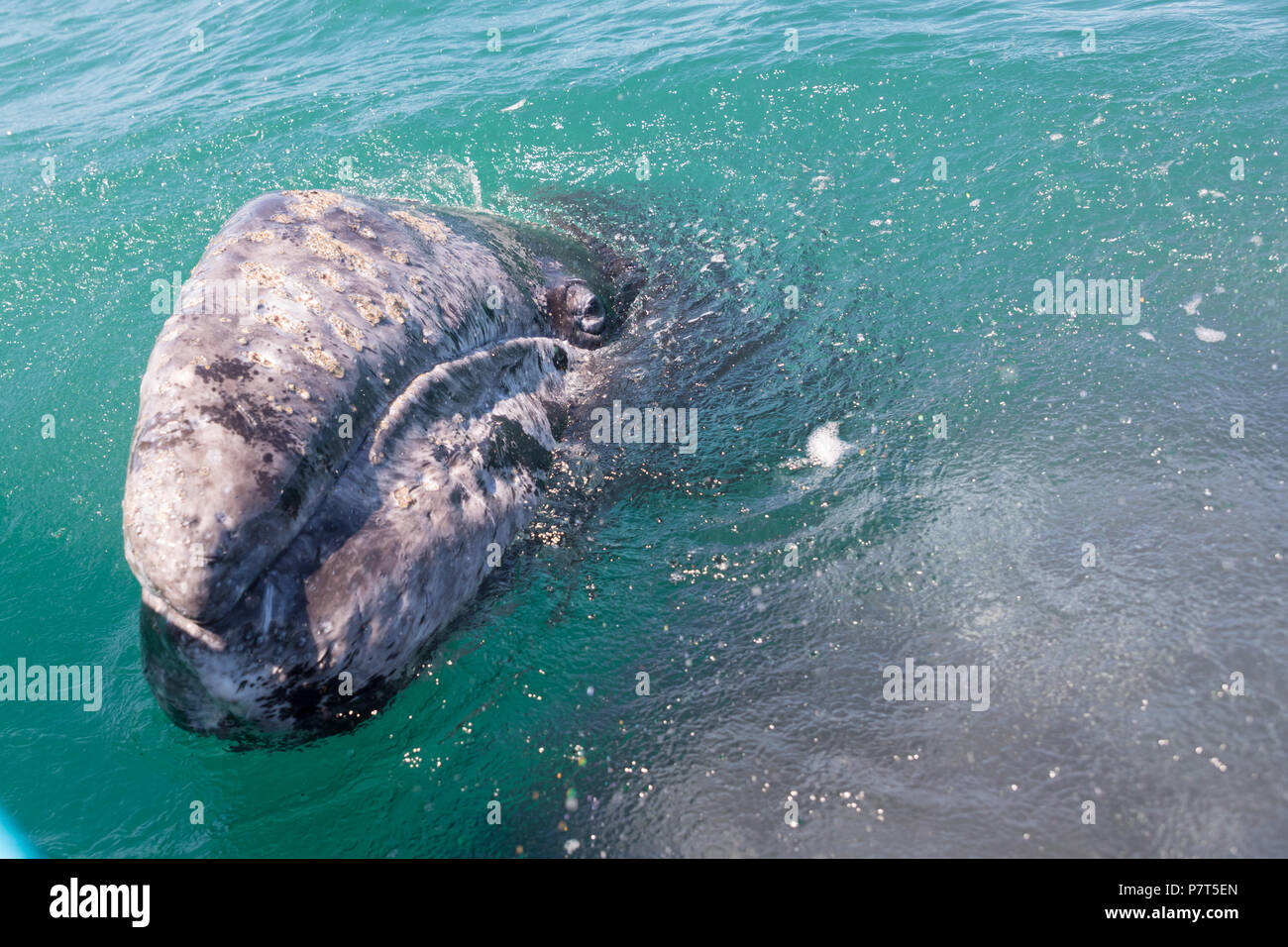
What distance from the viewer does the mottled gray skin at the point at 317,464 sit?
4.56m

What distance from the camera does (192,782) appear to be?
5.43 meters

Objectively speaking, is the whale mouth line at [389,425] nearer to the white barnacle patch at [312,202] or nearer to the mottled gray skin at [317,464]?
the mottled gray skin at [317,464]

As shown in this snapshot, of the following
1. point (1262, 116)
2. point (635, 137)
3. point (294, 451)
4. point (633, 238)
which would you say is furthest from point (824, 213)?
point (294, 451)

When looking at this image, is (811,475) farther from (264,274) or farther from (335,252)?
(264,274)

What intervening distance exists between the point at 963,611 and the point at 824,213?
6465 millimetres

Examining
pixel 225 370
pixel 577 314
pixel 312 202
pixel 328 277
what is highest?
pixel 312 202

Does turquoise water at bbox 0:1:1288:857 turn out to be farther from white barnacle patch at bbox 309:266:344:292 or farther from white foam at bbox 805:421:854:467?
white barnacle patch at bbox 309:266:344:292

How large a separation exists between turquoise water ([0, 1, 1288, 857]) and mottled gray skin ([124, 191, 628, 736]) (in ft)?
2.06

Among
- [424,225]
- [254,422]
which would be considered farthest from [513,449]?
[424,225]

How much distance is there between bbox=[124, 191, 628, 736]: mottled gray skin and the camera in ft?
15.0

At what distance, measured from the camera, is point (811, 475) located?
725cm

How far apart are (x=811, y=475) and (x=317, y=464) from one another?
4.04 meters

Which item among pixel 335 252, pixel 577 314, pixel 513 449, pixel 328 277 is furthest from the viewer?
pixel 577 314

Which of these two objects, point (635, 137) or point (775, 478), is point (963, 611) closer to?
point (775, 478)
